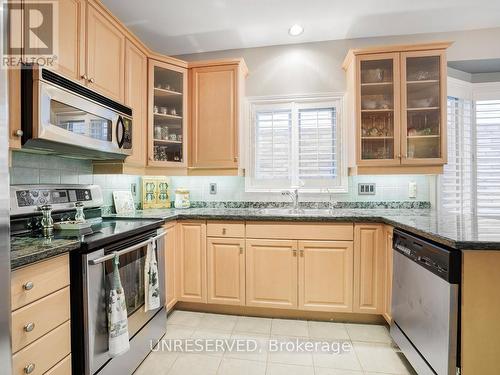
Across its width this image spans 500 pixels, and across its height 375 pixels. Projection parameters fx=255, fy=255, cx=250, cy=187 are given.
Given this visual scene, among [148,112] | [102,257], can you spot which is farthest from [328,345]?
[148,112]

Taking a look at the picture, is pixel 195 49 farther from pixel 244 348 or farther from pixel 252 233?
pixel 244 348

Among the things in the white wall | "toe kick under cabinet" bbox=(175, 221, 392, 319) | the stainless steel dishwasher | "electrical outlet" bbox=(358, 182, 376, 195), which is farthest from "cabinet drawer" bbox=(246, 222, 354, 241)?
the white wall

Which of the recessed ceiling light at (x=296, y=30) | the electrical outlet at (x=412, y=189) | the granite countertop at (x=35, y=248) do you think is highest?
the recessed ceiling light at (x=296, y=30)

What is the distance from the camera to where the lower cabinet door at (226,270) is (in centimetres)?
227

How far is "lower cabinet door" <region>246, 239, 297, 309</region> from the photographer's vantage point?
7.22 feet

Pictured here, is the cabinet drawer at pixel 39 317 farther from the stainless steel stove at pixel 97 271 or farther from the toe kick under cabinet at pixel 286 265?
the toe kick under cabinet at pixel 286 265

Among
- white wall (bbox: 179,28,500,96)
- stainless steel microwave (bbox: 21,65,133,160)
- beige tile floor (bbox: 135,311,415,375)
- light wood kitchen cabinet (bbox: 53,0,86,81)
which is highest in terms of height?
white wall (bbox: 179,28,500,96)

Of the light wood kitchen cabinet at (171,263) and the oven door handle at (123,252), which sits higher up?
the oven door handle at (123,252)

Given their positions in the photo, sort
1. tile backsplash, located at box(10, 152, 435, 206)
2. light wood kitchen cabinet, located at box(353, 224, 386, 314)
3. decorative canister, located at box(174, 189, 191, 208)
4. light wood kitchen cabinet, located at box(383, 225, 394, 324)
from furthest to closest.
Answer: decorative canister, located at box(174, 189, 191, 208) < light wood kitchen cabinet, located at box(353, 224, 386, 314) < light wood kitchen cabinet, located at box(383, 225, 394, 324) < tile backsplash, located at box(10, 152, 435, 206)

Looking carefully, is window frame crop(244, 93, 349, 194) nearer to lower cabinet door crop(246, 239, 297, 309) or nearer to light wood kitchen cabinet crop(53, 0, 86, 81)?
lower cabinet door crop(246, 239, 297, 309)

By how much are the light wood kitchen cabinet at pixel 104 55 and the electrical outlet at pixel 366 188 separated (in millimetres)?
2413

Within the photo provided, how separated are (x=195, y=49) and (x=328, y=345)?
10.2 ft

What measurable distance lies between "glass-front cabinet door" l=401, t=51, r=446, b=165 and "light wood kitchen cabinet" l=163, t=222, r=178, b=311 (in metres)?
2.20

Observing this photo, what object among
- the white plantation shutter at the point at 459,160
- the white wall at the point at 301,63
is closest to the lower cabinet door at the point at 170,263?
the white wall at the point at 301,63
